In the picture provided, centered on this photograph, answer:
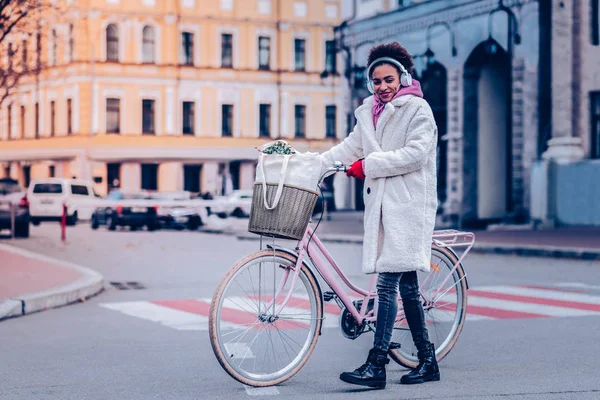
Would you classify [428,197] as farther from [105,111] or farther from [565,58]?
[105,111]

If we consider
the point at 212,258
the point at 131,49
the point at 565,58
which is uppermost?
the point at 131,49

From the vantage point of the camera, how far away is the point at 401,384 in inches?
254

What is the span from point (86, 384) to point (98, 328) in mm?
2818

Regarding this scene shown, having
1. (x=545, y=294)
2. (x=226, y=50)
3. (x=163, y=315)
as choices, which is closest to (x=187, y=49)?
(x=226, y=50)

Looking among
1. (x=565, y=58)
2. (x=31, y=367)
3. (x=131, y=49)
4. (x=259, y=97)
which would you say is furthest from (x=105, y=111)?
(x=31, y=367)

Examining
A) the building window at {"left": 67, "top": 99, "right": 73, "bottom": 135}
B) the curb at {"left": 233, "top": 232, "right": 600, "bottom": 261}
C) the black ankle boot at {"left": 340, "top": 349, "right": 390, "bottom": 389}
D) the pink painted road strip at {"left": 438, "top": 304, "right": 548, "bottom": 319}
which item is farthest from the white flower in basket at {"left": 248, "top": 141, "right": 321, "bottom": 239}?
the building window at {"left": 67, "top": 99, "right": 73, "bottom": 135}

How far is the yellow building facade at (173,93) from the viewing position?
59.0 metres

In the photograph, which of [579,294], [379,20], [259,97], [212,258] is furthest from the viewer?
[259,97]

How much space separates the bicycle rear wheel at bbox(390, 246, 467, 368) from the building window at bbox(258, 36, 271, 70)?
57.2 metres

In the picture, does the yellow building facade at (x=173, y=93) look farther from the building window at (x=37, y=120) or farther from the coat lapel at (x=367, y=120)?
the coat lapel at (x=367, y=120)

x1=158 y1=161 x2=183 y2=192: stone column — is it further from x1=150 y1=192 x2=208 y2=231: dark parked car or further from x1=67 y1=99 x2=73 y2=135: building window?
x1=150 y1=192 x2=208 y2=231: dark parked car

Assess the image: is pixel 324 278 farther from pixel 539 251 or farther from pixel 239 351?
pixel 539 251

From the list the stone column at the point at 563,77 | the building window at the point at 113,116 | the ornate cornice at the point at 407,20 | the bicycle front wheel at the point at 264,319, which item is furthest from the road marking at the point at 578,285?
the building window at the point at 113,116

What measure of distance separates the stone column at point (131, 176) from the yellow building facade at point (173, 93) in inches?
2.1
